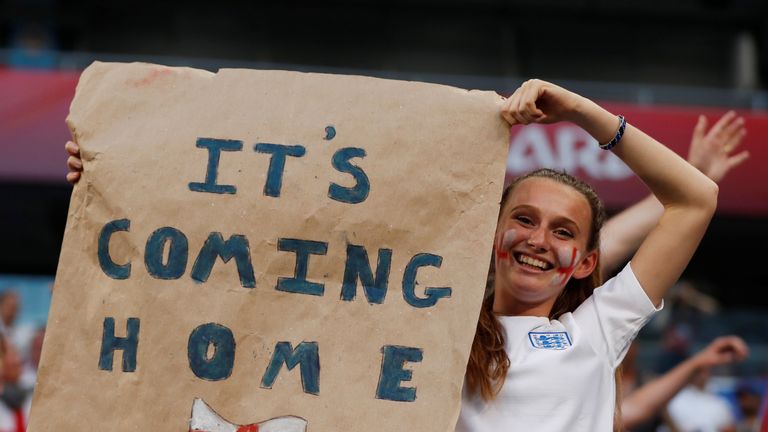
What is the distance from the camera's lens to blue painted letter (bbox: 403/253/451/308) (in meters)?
2.04

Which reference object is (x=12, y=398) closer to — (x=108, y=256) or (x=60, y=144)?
(x=108, y=256)

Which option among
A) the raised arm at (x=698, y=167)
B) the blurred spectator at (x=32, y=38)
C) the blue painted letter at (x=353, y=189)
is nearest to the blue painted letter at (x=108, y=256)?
the blue painted letter at (x=353, y=189)

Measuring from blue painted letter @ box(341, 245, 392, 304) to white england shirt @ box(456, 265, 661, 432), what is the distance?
26 cm

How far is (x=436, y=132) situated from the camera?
210cm

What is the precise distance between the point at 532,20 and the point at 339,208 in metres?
11.7

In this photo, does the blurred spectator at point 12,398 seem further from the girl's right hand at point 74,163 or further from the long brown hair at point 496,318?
the long brown hair at point 496,318

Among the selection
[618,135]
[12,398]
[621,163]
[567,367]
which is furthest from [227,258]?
[621,163]

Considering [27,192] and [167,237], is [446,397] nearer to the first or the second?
[167,237]

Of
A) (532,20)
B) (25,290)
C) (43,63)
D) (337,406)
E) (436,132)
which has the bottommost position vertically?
(25,290)

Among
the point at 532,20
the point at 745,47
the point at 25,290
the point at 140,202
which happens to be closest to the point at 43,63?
the point at 25,290

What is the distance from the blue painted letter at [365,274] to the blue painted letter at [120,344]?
378 mm

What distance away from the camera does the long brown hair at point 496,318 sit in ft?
6.88

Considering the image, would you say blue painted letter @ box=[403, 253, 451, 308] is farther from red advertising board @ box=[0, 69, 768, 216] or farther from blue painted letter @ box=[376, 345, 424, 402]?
red advertising board @ box=[0, 69, 768, 216]

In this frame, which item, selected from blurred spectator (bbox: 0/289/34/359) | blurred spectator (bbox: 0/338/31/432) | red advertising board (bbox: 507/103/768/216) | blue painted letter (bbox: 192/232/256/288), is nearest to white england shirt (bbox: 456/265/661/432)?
blue painted letter (bbox: 192/232/256/288)
